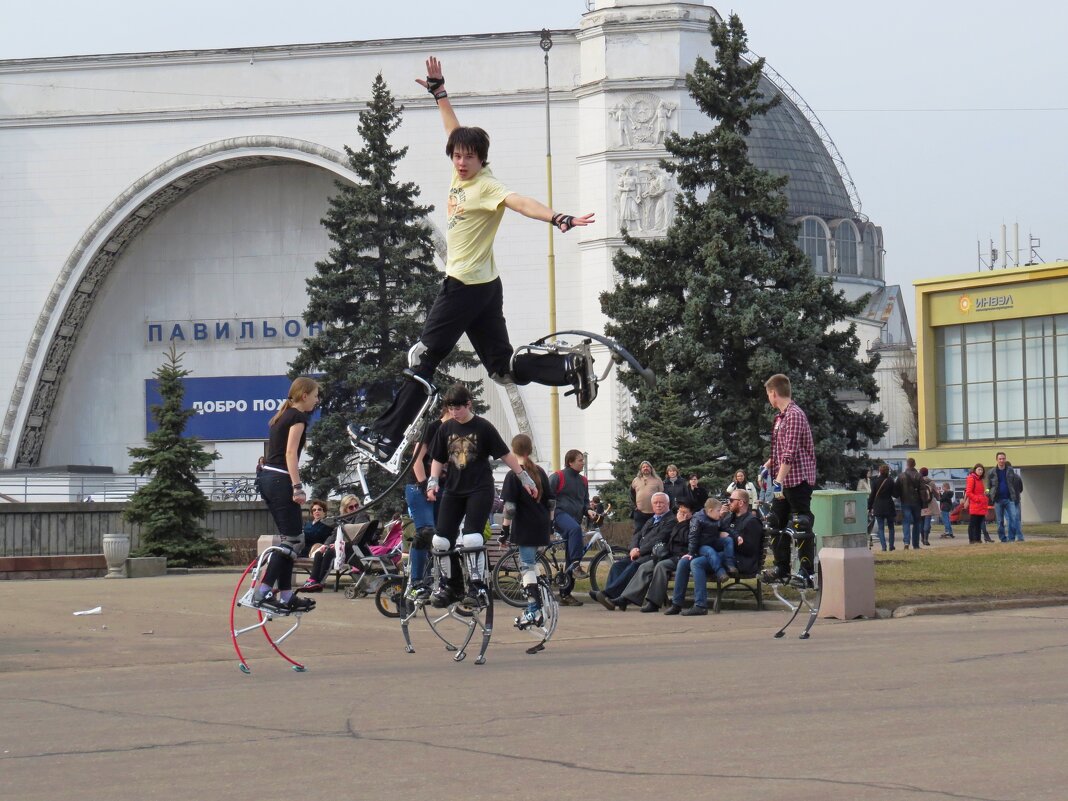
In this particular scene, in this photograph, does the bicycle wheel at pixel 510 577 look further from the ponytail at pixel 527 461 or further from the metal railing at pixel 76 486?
the metal railing at pixel 76 486

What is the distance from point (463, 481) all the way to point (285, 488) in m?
1.24

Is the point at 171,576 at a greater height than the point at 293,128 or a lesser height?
lesser

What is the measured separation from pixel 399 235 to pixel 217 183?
796 inches

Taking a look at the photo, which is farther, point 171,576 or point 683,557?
point 171,576

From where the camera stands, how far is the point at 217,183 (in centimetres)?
6300

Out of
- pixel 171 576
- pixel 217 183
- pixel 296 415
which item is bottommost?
pixel 171 576

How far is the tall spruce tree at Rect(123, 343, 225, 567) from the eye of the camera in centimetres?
3022

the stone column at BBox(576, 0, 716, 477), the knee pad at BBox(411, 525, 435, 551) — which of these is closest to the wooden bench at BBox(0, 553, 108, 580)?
the knee pad at BBox(411, 525, 435, 551)

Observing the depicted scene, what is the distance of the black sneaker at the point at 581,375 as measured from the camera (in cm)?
A: 1096

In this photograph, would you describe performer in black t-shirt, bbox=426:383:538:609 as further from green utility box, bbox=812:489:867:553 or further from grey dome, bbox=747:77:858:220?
grey dome, bbox=747:77:858:220

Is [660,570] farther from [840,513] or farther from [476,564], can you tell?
[476,564]

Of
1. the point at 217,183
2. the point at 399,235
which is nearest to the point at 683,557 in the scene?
the point at 399,235

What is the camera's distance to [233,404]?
61812 millimetres

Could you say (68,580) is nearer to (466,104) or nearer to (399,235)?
(399,235)
